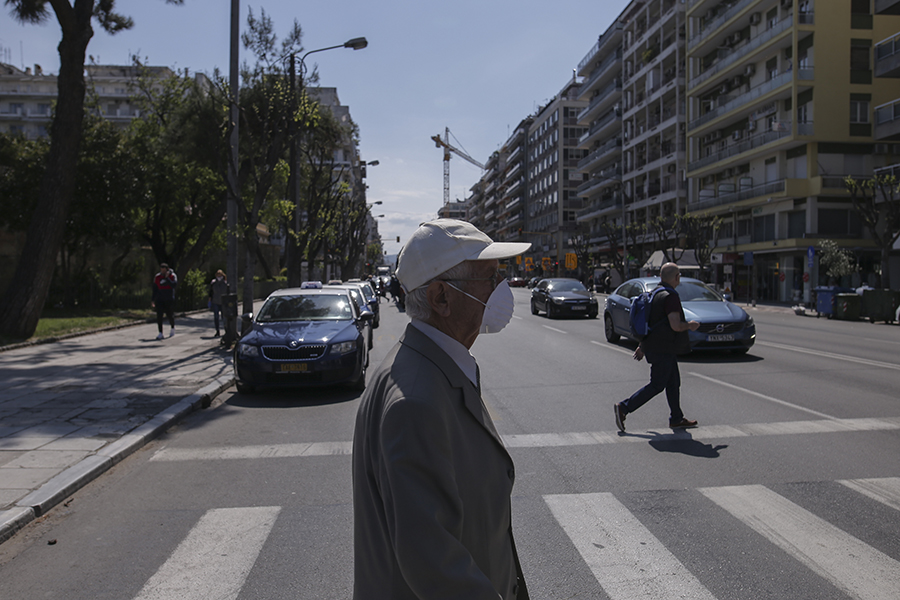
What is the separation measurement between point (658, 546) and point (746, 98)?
44.7 metres

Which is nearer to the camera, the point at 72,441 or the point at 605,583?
the point at 605,583

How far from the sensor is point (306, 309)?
1154cm

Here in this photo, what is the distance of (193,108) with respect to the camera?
89.5 feet

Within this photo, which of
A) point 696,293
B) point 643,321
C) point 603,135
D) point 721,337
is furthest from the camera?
point 603,135

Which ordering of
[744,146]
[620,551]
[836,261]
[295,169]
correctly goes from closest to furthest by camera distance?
[620,551], [295,169], [836,261], [744,146]

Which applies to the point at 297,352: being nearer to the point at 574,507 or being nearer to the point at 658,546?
the point at 574,507

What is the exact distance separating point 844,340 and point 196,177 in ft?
80.7

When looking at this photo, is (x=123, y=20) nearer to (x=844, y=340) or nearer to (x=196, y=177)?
(x=196, y=177)

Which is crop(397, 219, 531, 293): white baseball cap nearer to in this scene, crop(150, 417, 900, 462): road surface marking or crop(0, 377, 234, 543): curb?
crop(0, 377, 234, 543): curb

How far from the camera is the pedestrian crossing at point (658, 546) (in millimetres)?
3584

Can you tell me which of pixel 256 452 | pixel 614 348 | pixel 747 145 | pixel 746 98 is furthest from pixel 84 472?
pixel 746 98

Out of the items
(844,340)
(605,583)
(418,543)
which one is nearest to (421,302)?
(418,543)

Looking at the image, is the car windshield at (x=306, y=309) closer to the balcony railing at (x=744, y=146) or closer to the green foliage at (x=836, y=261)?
the green foliage at (x=836, y=261)

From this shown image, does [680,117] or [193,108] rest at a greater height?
[680,117]
